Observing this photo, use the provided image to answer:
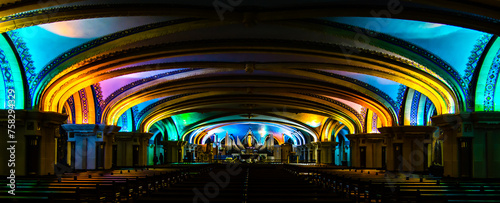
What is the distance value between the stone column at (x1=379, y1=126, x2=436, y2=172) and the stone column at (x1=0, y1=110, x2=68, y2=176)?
1292 centimetres

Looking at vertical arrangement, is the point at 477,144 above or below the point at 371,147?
above

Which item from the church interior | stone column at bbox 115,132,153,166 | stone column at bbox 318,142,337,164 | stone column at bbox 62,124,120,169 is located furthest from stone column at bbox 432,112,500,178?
stone column at bbox 318,142,337,164

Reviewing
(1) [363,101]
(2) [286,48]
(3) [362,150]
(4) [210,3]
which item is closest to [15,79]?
(4) [210,3]

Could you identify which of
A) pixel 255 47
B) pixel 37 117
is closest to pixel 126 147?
pixel 37 117

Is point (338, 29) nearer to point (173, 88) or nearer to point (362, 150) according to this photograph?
point (173, 88)

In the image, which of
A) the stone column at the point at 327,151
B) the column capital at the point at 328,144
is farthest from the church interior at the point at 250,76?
the stone column at the point at 327,151

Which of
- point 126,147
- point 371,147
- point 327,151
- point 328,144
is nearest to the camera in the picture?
point 126,147

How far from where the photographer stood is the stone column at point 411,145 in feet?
64.6

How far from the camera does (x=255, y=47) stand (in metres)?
14.0

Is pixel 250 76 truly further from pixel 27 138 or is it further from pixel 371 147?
pixel 371 147

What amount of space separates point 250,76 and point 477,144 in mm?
9178

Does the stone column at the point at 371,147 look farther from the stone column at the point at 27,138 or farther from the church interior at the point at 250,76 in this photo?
the stone column at the point at 27,138

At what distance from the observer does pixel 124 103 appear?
70.2ft

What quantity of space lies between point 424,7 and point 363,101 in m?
11.7
